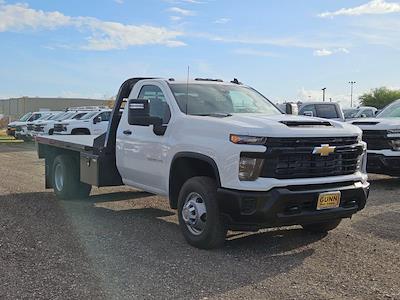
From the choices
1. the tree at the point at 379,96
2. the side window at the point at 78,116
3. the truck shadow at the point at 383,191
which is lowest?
the truck shadow at the point at 383,191

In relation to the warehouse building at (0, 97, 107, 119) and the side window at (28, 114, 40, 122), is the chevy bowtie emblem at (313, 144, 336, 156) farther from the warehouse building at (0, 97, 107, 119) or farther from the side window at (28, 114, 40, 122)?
the warehouse building at (0, 97, 107, 119)

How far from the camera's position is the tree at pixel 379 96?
261 ft

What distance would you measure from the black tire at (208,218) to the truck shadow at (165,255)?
106 millimetres

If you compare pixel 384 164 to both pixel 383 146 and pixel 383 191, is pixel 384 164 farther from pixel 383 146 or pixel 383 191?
pixel 383 191

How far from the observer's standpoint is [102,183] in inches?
328

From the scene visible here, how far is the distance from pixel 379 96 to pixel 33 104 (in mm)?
52057

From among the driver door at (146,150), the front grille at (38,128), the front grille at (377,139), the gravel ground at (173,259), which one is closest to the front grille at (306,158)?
the gravel ground at (173,259)

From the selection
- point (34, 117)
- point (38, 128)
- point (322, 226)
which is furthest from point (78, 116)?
point (322, 226)

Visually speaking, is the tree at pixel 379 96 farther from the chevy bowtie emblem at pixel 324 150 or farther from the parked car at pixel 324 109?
the chevy bowtie emblem at pixel 324 150

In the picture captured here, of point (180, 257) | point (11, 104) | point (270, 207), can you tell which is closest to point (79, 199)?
point (180, 257)

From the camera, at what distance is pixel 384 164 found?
1065cm

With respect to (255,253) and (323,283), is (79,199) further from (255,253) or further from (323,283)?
(323,283)

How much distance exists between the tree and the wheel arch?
76.3 m

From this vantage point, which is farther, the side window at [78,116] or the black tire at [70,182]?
the side window at [78,116]
